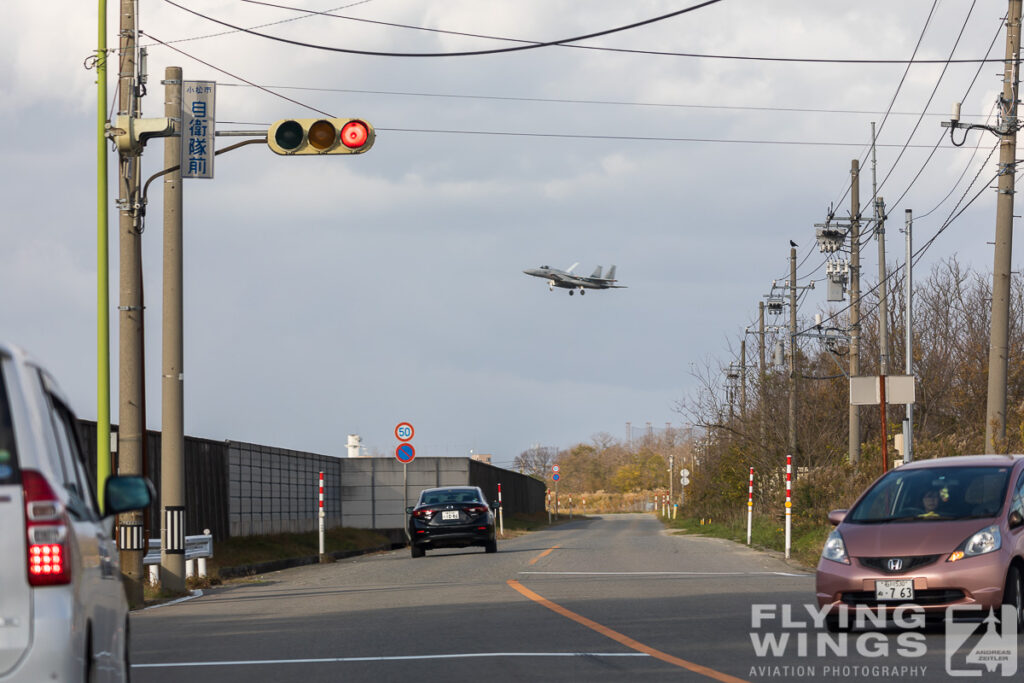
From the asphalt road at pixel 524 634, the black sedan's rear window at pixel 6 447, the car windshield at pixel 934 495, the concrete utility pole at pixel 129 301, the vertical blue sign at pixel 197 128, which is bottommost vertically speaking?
the asphalt road at pixel 524 634

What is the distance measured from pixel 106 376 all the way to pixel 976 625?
35.9ft

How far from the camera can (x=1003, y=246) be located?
81.4 feet

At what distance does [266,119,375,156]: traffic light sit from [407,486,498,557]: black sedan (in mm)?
13862

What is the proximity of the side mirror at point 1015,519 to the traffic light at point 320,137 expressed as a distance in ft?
27.8

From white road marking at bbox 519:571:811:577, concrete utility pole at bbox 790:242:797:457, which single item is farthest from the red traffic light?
concrete utility pole at bbox 790:242:797:457

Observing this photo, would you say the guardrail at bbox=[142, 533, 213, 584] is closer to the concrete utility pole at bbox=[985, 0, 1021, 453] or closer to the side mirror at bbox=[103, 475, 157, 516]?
the side mirror at bbox=[103, 475, 157, 516]

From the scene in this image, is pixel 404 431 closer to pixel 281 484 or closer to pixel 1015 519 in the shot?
pixel 281 484

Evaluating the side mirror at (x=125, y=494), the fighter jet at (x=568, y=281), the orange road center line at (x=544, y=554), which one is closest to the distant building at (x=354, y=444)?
the fighter jet at (x=568, y=281)

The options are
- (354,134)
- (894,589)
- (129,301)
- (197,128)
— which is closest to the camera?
(894,589)

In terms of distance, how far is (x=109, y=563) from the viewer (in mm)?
6574

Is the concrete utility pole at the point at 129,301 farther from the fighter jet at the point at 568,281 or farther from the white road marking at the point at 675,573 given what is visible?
the fighter jet at the point at 568,281

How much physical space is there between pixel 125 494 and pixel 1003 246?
21331mm

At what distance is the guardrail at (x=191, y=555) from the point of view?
18938 mm

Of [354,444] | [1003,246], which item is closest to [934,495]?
[1003,246]
